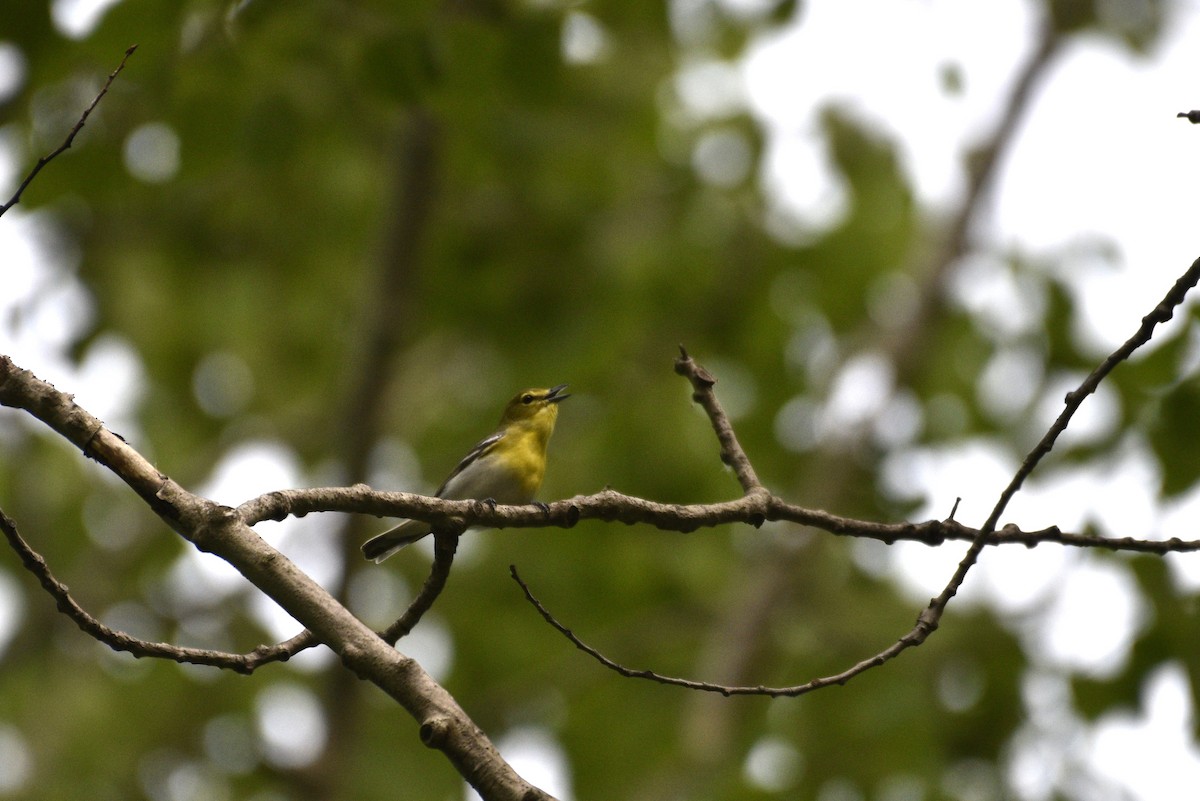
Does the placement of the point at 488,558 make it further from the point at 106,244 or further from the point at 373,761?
the point at 106,244

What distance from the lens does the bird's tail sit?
5109 mm

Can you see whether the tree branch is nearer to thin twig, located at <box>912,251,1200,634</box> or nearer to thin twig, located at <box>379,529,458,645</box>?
thin twig, located at <box>379,529,458,645</box>

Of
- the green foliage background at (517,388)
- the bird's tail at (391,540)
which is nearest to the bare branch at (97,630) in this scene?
the bird's tail at (391,540)

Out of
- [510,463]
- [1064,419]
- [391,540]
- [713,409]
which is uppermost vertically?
[510,463]

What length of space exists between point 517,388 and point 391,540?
3171mm

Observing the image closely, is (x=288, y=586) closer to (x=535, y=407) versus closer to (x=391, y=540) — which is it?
(x=391, y=540)

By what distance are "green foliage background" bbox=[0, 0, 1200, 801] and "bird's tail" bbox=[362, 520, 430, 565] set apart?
5.97 feet

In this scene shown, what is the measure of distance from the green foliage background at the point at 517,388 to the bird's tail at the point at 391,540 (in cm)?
182

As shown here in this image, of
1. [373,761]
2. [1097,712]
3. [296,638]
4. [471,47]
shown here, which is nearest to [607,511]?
[296,638]

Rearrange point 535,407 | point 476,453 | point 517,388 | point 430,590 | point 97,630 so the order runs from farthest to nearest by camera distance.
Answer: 1. point 517,388
2. point 535,407
3. point 476,453
4. point 430,590
5. point 97,630

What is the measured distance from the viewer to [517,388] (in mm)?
8398

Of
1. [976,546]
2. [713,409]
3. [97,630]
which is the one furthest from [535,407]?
[97,630]

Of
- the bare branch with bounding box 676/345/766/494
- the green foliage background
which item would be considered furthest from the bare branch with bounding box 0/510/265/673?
the green foliage background

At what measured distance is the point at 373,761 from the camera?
948cm
